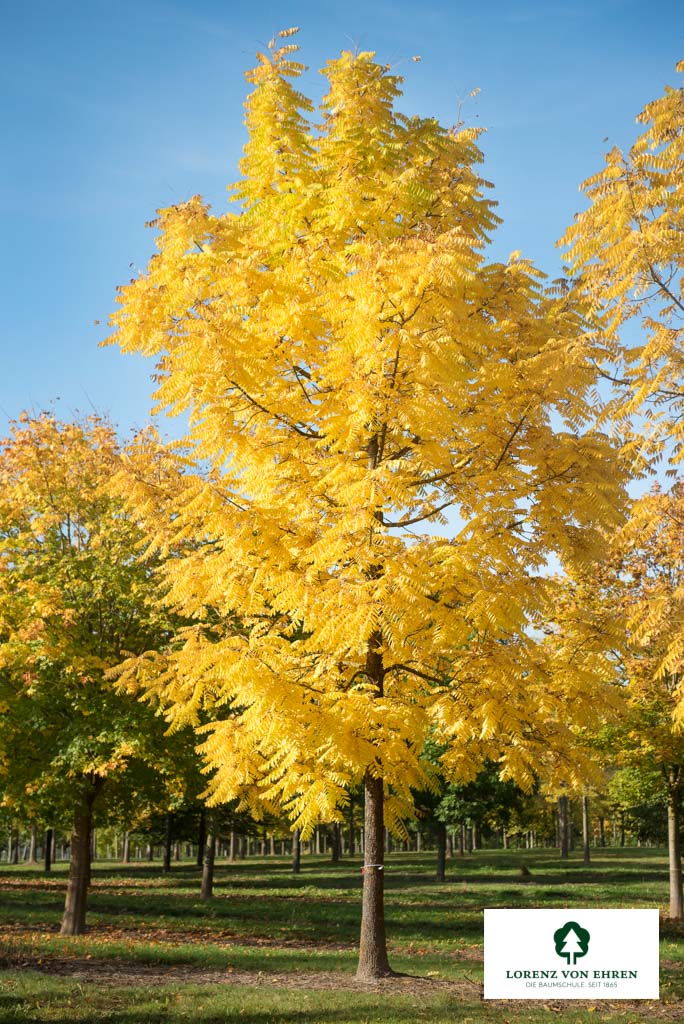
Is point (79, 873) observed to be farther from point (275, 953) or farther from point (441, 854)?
point (441, 854)

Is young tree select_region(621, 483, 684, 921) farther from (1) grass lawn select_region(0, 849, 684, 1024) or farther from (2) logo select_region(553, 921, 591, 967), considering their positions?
(2) logo select_region(553, 921, 591, 967)

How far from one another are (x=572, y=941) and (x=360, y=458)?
570cm

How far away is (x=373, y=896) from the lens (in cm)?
1019

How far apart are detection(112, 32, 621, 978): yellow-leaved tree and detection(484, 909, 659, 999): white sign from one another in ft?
5.04

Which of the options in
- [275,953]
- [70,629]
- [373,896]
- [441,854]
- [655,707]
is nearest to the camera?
[373,896]

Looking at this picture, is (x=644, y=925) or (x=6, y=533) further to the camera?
(x=6, y=533)

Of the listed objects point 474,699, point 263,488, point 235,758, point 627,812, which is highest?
point 263,488

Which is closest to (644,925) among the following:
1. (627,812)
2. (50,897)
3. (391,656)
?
(391,656)

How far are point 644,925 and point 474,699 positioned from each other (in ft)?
9.98

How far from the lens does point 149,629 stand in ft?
54.9

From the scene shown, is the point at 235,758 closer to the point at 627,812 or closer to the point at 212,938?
the point at 212,938

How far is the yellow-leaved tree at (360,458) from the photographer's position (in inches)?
310

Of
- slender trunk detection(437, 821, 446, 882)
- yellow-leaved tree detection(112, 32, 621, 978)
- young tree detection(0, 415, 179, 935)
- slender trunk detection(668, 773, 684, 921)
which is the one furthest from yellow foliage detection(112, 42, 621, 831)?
slender trunk detection(437, 821, 446, 882)

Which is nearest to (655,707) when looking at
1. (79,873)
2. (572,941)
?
(572,941)
